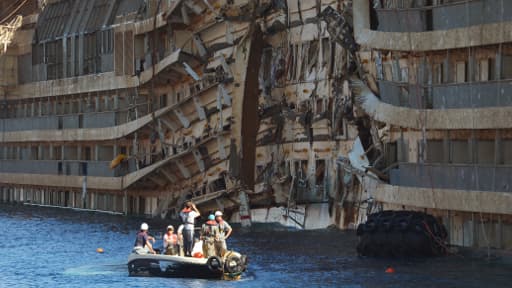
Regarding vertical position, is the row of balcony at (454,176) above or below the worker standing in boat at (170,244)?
above

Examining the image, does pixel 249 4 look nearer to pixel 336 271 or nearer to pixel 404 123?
pixel 404 123

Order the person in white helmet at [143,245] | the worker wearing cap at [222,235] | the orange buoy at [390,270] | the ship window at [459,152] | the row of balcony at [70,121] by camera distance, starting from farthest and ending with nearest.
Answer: the row of balcony at [70,121], the ship window at [459,152], the person in white helmet at [143,245], the worker wearing cap at [222,235], the orange buoy at [390,270]

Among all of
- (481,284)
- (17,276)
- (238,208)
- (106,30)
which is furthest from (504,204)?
(106,30)

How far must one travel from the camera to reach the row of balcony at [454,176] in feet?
174

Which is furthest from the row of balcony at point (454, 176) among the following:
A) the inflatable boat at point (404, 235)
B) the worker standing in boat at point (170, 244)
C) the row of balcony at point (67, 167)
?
the row of balcony at point (67, 167)

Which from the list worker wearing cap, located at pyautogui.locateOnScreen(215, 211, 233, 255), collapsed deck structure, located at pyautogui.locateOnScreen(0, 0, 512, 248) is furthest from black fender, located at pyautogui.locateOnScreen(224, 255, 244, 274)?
collapsed deck structure, located at pyautogui.locateOnScreen(0, 0, 512, 248)

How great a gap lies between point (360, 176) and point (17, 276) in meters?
16.8

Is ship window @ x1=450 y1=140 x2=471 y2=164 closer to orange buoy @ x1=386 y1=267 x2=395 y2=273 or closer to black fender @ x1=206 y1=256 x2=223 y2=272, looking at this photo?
orange buoy @ x1=386 y1=267 x2=395 y2=273

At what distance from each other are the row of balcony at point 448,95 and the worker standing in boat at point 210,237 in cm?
1027

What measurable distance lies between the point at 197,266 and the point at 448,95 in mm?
12163

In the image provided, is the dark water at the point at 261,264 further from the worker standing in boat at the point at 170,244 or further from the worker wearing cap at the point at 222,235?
the worker wearing cap at the point at 222,235

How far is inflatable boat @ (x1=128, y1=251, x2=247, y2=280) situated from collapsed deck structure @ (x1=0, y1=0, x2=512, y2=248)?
9.10 m

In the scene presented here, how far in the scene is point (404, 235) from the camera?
54.6 metres

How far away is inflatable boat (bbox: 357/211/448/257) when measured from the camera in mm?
54156
